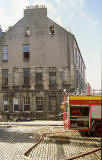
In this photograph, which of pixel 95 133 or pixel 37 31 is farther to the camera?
pixel 37 31

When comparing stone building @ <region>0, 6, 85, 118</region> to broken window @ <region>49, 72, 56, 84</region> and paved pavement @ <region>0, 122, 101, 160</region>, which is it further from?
paved pavement @ <region>0, 122, 101, 160</region>

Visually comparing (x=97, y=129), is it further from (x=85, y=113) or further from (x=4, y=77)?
(x=4, y=77)

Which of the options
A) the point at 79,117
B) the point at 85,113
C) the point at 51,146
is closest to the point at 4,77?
the point at 79,117

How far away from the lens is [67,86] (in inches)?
1062

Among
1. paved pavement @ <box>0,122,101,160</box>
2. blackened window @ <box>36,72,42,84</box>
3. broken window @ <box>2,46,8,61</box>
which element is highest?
broken window @ <box>2,46,8,61</box>

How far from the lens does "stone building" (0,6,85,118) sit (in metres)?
27.3

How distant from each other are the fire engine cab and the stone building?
1365 centimetres

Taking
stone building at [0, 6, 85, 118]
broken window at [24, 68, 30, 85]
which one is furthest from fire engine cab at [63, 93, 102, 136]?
broken window at [24, 68, 30, 85]

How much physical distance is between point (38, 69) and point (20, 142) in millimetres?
16400

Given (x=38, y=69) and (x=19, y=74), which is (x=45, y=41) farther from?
(x=19, y=74)

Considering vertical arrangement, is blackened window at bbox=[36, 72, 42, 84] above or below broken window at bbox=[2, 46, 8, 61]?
below

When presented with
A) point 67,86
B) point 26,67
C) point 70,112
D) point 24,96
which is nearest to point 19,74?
point 26,67

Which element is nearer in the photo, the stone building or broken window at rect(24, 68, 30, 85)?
the stone building

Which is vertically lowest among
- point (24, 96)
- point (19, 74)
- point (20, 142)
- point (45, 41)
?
point (20, 142)
